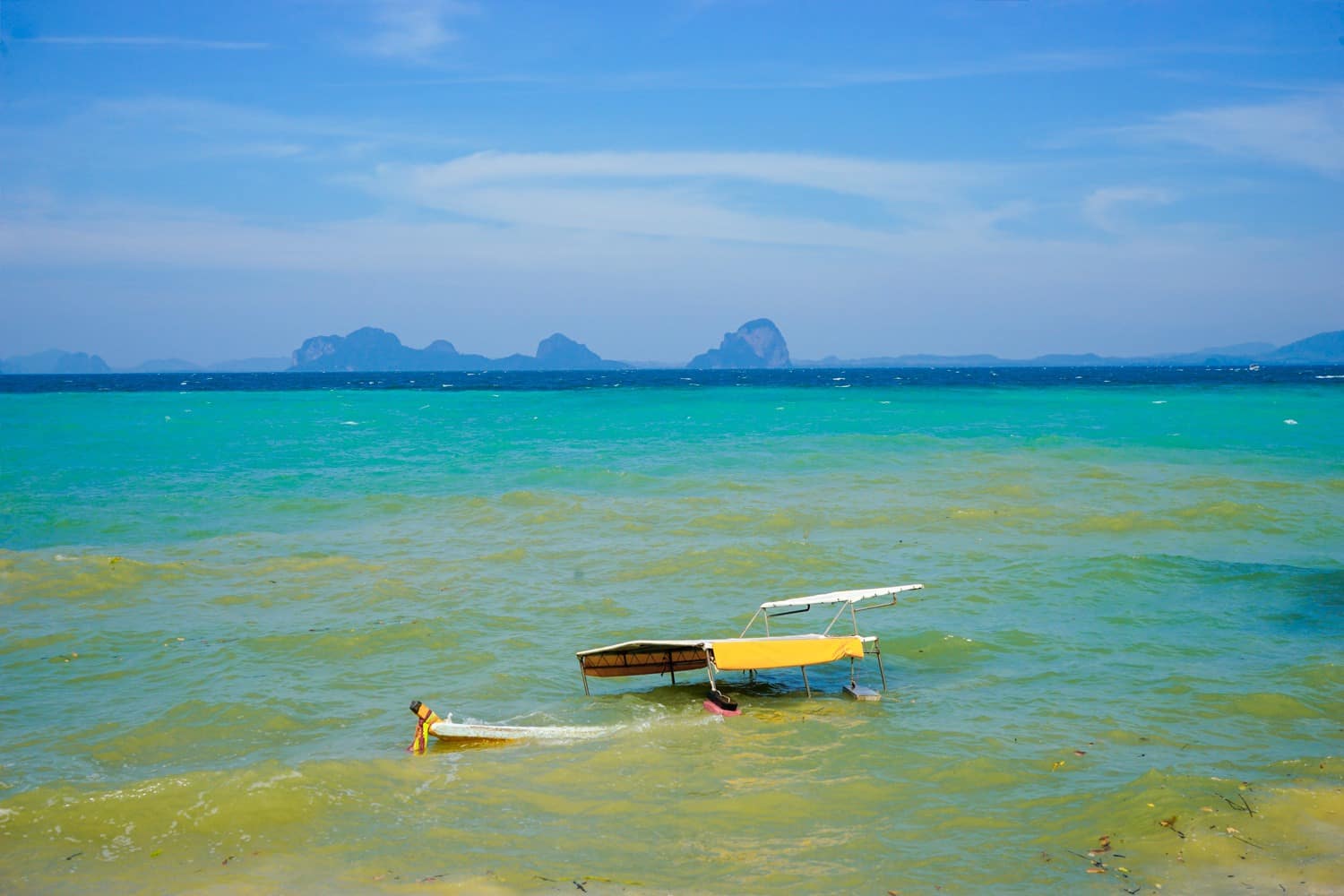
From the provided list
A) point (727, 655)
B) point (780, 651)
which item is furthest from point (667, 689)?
point (780, 651)

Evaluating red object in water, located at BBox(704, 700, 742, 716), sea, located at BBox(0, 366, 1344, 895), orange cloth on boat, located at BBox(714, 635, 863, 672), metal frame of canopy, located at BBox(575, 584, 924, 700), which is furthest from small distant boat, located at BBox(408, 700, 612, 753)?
orange cloth on boat, located at BBox(714, 635, 863, 672)

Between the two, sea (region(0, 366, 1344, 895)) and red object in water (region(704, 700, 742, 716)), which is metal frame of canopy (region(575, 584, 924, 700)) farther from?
sea (region(0, 366, 1344, 895))

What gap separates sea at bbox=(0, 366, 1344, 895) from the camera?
968 centimetres

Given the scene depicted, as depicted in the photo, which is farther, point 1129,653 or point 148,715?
point 1129,653

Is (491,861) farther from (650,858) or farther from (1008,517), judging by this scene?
(1008,517)

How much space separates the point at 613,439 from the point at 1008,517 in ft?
95.0

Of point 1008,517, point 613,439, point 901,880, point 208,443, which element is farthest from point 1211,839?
point 208,443

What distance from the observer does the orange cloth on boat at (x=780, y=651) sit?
14.1 metres

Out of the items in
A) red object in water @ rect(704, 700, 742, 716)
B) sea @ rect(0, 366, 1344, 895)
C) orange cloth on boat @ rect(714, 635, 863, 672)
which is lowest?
red object in water @ rect(704, 700, 742, 716)

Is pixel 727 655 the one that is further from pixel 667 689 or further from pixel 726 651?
pixel 667 689

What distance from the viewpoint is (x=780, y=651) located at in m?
14.3

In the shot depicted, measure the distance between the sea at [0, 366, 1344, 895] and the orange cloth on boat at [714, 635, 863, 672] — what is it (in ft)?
2.46

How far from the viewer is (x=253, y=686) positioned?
15.0 m

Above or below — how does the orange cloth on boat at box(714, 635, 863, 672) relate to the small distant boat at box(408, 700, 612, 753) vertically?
above
